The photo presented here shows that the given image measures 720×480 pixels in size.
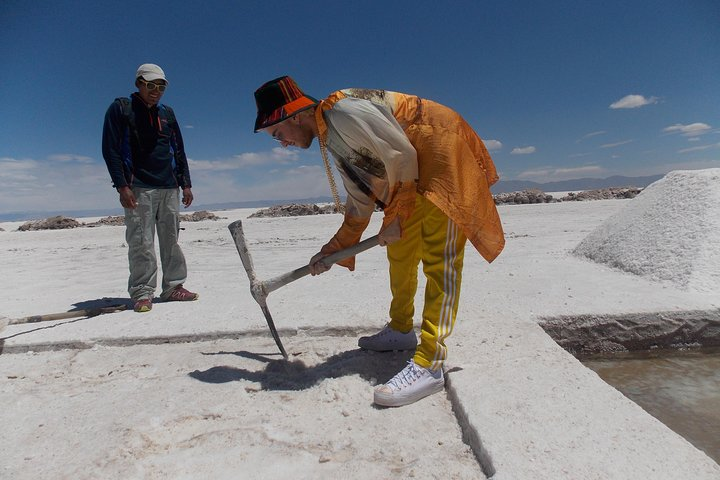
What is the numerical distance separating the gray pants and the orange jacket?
2265mm

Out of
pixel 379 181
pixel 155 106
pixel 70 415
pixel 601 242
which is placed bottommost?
pixel 70 415

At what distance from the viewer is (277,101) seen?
176 centimetres

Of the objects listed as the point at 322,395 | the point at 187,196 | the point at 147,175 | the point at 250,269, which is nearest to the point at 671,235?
the point at 322,395

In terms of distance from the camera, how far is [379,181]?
1763 mm

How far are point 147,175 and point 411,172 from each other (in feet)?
8.23

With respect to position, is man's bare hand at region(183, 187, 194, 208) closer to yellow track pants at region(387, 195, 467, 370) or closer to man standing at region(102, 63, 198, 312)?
man standing at region(102, 63, 198, 312)

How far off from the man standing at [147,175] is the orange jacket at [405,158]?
2.22 meters

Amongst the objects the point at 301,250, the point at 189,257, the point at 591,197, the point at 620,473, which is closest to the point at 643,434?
the point at 620,473

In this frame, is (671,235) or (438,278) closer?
(438,278)

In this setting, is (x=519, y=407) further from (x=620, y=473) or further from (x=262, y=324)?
(x=262, y=324)

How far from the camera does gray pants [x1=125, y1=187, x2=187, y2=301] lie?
3.40 m

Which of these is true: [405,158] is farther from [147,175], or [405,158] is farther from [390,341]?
[147,175]

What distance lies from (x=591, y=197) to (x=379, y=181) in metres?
16.6

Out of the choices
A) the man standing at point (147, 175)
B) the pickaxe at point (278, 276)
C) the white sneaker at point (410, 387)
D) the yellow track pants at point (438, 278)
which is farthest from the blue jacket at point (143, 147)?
the white sneaker at point (410, 387)
